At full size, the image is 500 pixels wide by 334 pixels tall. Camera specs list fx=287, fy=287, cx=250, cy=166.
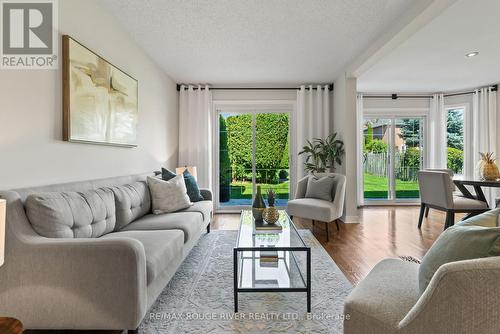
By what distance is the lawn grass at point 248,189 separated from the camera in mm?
5719

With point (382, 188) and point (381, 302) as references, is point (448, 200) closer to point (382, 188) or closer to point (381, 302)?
point (382, 188)

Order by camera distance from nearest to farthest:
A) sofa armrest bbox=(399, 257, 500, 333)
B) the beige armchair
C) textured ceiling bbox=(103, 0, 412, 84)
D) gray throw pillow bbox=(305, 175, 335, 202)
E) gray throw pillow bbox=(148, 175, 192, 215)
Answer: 1. sofa armrest bbox=(399, 257, 500, 333)
2. textured ceiling bbox=(103, 0, 412, 84)
3. gray throw pillow bbox=(148, 175, 192, 215)
4. the beige armchair
5. gray throw pillow bbox=(305, 175, 335, 202)

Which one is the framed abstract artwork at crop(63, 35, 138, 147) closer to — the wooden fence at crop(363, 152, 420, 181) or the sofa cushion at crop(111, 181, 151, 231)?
the sofa cushion at crop(111, 181, 151, 231)

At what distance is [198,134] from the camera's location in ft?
17.7

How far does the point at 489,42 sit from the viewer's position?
361cm

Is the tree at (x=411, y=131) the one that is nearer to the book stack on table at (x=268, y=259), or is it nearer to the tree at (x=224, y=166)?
the tree at (x=224, y=166)

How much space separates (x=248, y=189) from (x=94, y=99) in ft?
11.9

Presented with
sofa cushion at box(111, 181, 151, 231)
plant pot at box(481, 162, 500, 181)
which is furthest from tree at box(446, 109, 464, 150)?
sofa cushion at box(111, 181, 151, 231)

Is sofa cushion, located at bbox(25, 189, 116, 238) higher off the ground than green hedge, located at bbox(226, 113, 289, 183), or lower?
lower

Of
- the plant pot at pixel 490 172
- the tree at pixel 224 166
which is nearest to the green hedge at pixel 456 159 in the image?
the plant pot at pixel 490 172

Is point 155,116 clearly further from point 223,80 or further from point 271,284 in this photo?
point 271,284

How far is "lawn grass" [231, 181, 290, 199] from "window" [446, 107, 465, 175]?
3728 millimetres

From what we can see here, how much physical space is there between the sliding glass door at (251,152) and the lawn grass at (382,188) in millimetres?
2073

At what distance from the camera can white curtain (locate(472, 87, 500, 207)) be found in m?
5.61
